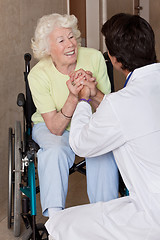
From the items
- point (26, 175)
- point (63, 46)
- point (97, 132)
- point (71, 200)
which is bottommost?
point (71, 200)

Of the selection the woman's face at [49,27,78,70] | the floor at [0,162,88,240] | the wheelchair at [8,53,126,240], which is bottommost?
Result: the floor at [0,162,88,240]

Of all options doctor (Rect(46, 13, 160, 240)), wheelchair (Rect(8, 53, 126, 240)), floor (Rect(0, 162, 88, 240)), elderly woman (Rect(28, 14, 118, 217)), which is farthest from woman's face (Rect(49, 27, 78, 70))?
floor (Rect(0, 162, 88, 240))

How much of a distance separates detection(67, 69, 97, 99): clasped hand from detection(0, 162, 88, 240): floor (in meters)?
0.99

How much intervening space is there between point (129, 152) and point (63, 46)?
944 mm

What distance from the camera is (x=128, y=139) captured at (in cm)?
140

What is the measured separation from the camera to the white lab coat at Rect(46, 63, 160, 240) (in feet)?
4.53

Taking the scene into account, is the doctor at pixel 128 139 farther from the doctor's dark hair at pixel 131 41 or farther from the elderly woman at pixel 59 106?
the elderly woman at pixel 59 106

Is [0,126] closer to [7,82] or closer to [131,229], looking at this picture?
[7,82]

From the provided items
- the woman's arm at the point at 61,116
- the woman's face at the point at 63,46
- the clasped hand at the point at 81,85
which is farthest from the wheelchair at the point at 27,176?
the clasped hand at the point at 81,85

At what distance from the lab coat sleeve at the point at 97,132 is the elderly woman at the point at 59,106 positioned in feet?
1.05

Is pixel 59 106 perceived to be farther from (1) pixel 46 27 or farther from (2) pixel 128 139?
(2) pixel 128 139

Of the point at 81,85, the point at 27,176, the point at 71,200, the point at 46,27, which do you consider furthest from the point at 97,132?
the point at 71,200

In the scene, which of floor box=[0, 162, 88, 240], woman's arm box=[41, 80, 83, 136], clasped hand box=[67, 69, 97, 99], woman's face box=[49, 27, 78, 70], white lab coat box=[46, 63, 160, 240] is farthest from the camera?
floor box=[0, 162, 88, 240]

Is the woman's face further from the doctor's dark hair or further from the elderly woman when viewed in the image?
the doctor's dark hair
